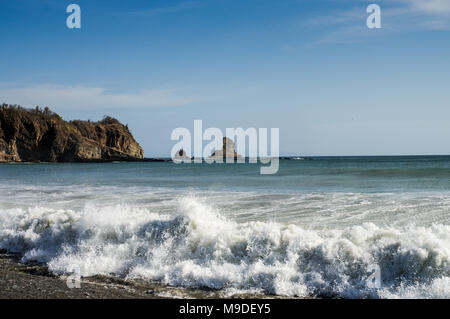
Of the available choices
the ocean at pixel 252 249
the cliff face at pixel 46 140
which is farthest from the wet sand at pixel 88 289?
the cliff face at pixel 46 140

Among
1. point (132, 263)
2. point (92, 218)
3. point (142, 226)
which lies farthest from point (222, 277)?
point (92, 218)

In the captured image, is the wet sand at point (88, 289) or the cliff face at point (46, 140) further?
the cliff face at point (46, 140)

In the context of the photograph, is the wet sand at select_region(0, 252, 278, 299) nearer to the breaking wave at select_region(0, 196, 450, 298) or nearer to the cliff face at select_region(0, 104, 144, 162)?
the breaking wave at select_region(0, 196, 450, 298)

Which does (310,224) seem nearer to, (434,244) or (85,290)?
(434,244)

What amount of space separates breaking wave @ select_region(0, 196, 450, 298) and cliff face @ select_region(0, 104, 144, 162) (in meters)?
101

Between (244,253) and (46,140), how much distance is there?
115 meters

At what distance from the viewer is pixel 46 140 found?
110375 millimetres

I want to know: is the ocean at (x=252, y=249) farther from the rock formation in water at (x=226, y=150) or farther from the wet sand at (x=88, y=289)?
the rock formation in water at (x=226, y=150)

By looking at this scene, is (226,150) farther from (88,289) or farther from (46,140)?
(88,289)

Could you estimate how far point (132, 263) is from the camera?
8.06 metres

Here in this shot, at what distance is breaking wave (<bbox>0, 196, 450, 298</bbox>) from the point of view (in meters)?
6.71

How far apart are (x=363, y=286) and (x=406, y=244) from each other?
131cm

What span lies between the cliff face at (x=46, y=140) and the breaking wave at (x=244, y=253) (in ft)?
332

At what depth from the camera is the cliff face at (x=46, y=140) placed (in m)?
103
